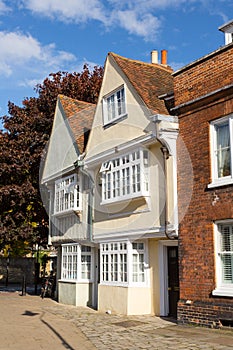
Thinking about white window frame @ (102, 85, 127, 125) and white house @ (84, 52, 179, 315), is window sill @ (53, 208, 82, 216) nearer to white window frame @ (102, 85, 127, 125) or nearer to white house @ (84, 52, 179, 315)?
white house @ (84, 52, 179, 315)

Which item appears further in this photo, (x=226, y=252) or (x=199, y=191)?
(x=199, y=191)

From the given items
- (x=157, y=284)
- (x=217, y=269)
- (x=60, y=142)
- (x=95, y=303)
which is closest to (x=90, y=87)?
(x=60, y=142)

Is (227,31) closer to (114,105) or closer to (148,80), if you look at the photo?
(148,80)

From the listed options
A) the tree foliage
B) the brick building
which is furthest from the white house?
the tree foliage

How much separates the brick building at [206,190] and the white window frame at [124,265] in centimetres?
257

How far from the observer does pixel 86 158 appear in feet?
60.4

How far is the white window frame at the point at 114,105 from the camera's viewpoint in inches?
654

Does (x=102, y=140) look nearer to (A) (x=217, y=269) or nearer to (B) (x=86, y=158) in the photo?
(B) (x=86, y=158)

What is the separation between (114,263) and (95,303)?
3.50 meters

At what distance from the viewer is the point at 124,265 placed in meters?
15.9

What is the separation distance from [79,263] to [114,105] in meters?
7.27

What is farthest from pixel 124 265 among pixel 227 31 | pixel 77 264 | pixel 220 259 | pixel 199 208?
pixel 227 31

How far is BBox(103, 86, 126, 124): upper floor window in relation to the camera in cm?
1666

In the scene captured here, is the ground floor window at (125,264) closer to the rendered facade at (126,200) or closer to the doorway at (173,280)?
the rendered facade at (126,200)
